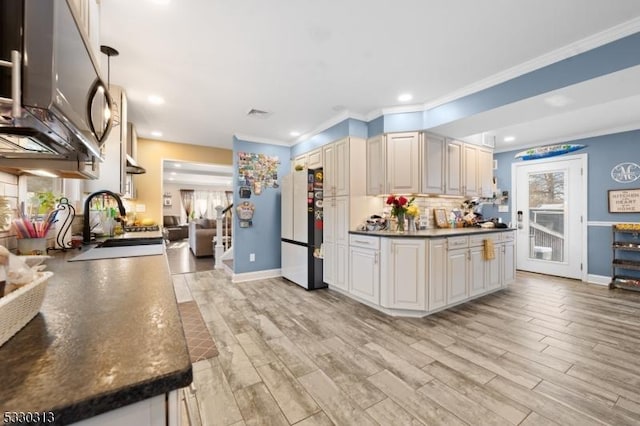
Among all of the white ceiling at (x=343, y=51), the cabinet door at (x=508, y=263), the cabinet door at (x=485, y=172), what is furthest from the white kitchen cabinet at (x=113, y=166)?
the cabinet door at (x=508, y=263)

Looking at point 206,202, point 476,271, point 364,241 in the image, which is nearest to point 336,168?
point 364,241

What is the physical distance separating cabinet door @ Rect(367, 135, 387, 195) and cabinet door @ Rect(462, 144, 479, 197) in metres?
1.35

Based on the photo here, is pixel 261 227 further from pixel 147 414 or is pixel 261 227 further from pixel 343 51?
pixel 147 414

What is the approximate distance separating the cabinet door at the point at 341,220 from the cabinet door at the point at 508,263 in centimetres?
231

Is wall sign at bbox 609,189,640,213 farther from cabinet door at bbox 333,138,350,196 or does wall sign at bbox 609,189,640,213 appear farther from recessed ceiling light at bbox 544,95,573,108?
cabinet door at bbox 333,138,350,196

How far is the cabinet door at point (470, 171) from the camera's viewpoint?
3.90 meters

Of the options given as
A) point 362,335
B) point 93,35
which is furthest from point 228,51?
point 362,335

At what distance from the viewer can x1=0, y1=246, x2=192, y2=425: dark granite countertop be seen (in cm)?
39

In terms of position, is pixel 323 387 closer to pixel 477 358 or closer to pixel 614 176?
pixel 477 358

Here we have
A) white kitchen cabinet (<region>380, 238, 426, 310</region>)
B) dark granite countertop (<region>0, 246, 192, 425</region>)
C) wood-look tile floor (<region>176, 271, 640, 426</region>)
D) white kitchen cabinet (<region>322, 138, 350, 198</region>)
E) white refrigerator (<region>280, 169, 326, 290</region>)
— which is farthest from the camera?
white refrigerator (<region>280, 169, 326, 290</region>)

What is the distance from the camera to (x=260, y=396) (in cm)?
170

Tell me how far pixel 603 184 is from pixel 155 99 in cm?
659

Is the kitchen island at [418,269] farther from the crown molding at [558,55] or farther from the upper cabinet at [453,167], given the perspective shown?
the crown molding at [558,55]

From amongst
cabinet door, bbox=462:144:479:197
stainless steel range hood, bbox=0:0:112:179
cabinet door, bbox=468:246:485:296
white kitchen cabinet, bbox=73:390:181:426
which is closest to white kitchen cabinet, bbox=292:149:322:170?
cabinet door, bbox=462:144:479:197
